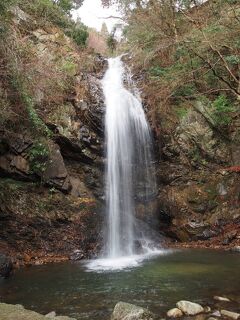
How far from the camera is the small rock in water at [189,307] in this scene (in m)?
5.33

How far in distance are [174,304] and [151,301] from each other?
0.40 m

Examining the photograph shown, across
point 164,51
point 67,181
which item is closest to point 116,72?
point 164,51

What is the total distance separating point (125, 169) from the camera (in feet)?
40.4

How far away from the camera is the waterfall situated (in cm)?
1098

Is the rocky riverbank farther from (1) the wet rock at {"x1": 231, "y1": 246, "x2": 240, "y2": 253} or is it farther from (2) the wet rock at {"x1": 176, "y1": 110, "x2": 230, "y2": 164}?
(2) the wet rock at {"x1": 176, "y1": 110, "x2": 230, "y2": 164}

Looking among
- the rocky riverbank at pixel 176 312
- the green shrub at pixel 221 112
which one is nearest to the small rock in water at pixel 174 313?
the rocky riverbank at pixel 176 312

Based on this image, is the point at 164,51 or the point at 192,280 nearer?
the point at 192,280

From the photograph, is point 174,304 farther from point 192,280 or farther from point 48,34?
point 48,34

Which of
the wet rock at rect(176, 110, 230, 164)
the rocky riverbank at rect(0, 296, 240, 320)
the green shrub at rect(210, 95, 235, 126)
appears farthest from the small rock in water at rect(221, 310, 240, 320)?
the green shrub at rect(210, 95, 235, 126)

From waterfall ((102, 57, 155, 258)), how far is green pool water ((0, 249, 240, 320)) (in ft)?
6.46

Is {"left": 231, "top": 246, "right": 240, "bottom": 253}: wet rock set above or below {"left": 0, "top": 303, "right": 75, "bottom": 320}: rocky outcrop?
above

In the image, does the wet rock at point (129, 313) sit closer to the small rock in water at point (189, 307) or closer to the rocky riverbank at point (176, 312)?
the rocky riverbank at point (176, 312)

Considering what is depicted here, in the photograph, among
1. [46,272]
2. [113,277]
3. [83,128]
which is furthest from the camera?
[83,128]

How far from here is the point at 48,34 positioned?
15.0 m
